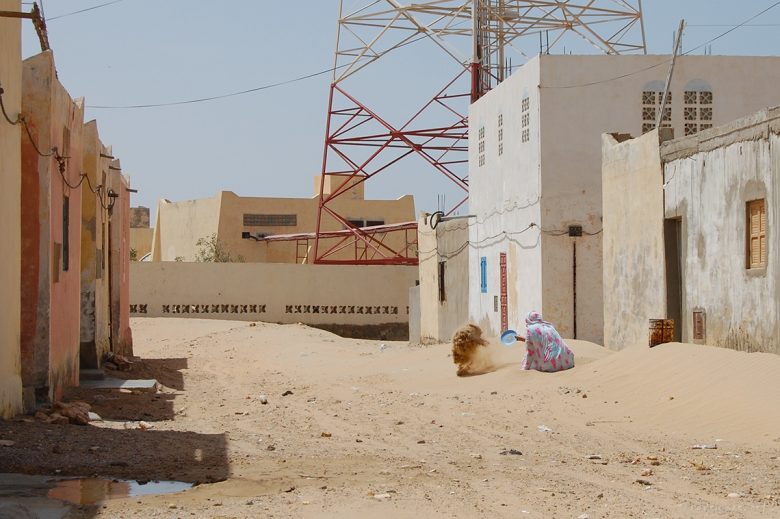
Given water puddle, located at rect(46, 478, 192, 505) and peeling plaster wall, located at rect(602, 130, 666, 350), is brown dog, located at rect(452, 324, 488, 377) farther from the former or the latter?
water puddle, located at rect(46, 478, 192, 505)

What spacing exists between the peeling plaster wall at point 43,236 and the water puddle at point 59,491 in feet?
14.8

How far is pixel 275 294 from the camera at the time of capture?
37750mm

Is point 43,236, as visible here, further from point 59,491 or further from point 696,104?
point 696,104

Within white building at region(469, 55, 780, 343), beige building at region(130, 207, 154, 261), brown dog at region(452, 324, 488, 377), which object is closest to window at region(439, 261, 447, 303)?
white building at region(469, 55, 780, 343)

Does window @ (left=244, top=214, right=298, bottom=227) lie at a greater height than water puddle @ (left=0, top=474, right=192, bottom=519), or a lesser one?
greater

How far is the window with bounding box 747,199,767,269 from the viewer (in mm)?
13352

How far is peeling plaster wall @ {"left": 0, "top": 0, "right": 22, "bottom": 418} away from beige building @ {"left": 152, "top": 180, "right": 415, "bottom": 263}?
32523mm

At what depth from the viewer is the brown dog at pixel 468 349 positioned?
18.1 metres

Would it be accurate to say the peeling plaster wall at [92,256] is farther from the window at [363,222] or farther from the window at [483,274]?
the window at [363,222]

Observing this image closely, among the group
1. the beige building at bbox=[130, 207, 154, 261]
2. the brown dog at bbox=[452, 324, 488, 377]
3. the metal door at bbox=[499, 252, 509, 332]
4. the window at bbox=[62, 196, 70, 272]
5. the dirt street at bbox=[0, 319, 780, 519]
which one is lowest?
the dirt street at bbox=[0, 319, 780, 519]

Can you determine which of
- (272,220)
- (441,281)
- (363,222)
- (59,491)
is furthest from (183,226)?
(59,491)

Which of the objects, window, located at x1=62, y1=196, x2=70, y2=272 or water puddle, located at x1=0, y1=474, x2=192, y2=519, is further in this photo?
window, located at x1=62, y1=196, x2=70, y2=272

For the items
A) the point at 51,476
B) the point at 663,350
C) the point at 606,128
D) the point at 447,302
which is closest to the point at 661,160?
the point at 663,350

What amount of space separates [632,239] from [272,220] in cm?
3076
